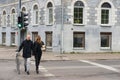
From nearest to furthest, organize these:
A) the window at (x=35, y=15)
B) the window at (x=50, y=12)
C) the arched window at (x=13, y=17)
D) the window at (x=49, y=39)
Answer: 1. the window at (x=50, y=12)
2. the window at (x=49, y=39)
3. the window at (x=35, y=15)
4. the arched window at (x=13, y=17)

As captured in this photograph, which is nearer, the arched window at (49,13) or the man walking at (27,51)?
the man walking at (27,51)

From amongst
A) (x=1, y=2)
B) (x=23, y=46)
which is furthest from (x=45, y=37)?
(x=23, y=46)

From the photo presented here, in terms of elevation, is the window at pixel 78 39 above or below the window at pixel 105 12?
below

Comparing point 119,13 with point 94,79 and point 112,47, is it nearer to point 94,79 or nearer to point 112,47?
point 112,47

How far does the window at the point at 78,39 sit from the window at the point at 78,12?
1116 mm

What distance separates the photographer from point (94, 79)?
53.1 ft

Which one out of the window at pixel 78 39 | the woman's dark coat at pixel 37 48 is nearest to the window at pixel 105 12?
the window at pixel 78 39

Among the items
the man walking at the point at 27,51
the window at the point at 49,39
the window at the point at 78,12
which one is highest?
the window at the point at 78,12

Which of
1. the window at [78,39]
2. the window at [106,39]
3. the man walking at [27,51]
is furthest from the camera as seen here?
the window at [106,39]

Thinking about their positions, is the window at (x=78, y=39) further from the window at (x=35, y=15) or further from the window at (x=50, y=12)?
the window at (x=35, y=15)

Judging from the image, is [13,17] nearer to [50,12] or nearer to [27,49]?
[50,12]

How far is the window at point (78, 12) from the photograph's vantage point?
3566cm

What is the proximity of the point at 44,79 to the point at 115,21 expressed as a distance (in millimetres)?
21659

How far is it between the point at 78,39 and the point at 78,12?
8.23 ft
